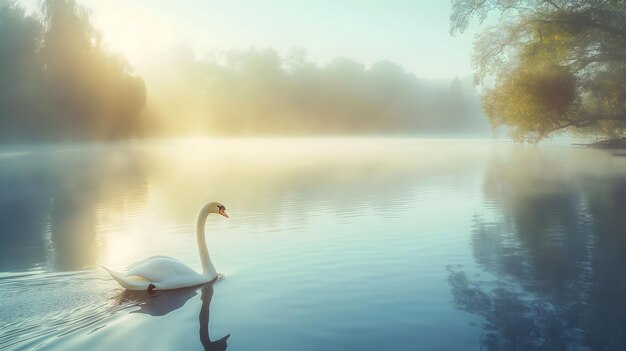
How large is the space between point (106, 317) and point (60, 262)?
17.8ft

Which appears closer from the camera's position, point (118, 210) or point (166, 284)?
point (166, 284)

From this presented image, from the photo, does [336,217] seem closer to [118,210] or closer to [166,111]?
[118,210]

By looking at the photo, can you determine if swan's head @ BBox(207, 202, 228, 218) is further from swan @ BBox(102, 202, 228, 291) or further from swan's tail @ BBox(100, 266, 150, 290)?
swan's tail @ BBox(100, 266, 150, 290)

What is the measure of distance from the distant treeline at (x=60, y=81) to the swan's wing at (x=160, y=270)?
6468cm

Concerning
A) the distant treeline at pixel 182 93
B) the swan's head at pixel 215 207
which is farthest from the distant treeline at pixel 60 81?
the swan's head at pixel 215 207

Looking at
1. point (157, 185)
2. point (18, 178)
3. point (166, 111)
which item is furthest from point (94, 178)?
point (166, 111)

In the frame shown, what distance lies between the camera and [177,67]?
543 ft

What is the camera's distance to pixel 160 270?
10953mm

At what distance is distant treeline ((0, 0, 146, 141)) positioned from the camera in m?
66.9

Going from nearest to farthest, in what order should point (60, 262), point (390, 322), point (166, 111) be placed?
point (390, 322)
point (60, 262)
point (166, 111)


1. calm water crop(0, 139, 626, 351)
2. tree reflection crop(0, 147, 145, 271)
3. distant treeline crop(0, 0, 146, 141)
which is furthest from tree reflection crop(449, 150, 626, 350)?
distant treeline crop(0, 0, 146, 141)

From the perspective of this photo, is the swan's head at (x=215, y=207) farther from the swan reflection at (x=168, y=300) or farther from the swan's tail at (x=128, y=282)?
the swan's tail at (x=128, y=282)

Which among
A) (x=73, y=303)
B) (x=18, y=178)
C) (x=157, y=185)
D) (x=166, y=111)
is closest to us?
(x=73, y=303)

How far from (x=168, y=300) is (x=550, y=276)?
323 inches
